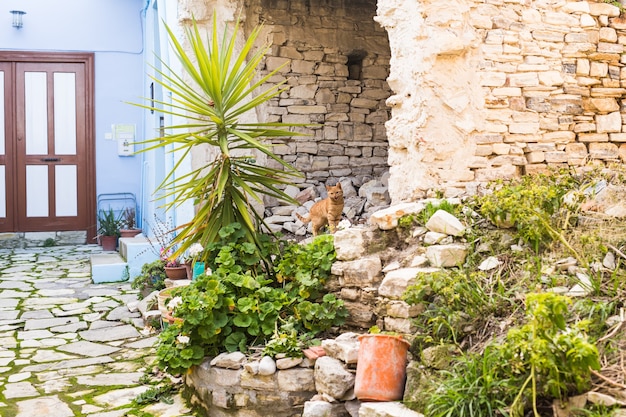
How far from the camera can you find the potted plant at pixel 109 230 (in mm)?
9430

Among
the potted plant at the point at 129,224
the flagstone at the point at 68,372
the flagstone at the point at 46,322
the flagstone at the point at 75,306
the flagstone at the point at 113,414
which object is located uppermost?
the potted plant at the point at 129,224

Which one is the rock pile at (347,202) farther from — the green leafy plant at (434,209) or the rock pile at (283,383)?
the rock pile at (283,383)

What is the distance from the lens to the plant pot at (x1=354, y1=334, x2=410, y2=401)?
2969 mm

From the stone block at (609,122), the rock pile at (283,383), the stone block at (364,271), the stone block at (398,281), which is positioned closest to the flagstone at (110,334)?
the rock pile at (283,383)

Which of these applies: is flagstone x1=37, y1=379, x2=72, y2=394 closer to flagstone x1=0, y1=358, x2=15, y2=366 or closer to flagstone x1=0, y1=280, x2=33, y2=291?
flagstone x1=0, y1=358, x2=15, y2=366

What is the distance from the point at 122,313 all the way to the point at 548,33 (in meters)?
4.20

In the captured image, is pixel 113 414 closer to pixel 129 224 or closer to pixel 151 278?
pixel 151 278

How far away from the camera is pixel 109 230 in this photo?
9664mm

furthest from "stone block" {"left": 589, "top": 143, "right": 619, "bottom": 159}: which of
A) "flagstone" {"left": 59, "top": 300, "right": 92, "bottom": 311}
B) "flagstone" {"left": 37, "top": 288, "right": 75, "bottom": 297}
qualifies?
"flagstone" {"left": 37, "top": 288, "right": 75, "bottom": 297}

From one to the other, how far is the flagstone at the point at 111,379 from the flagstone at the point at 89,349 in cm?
53

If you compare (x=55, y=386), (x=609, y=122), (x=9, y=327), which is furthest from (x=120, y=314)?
(x=609, y=122)

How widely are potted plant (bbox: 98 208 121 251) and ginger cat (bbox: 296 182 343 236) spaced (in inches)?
186

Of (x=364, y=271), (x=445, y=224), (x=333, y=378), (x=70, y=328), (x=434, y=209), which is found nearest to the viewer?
(x=333, y=378)

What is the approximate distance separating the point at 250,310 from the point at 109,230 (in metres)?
6.41
